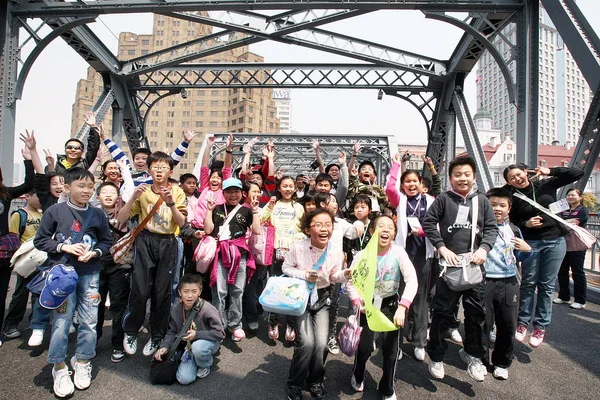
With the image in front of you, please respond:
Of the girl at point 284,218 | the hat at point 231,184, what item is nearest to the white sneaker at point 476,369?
the girl at point 284,218

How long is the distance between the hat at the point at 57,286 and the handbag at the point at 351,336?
7.32 ft

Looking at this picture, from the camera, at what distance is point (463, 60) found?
32.1 ft

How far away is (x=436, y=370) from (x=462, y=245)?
116 cm

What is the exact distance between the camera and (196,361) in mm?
3100

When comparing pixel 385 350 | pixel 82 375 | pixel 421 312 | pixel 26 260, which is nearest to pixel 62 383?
pixel 82 375

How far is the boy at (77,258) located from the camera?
2846mm

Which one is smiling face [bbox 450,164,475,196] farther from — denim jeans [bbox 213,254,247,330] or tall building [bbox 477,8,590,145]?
tall building [bbox 477,8,590,145]

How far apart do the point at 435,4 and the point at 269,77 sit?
5.89 m

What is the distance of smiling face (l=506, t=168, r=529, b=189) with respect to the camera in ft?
12.6

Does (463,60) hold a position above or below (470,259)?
above

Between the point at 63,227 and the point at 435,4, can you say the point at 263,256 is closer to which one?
the point at 63,227

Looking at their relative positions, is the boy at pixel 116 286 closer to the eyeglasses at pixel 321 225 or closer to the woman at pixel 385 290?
the eyeglasses at pixel 321 225

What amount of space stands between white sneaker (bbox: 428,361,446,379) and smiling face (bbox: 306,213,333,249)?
1.49 meters

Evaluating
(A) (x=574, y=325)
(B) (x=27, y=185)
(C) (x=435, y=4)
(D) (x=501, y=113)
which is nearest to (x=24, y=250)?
(B) (x=27, y=185)
